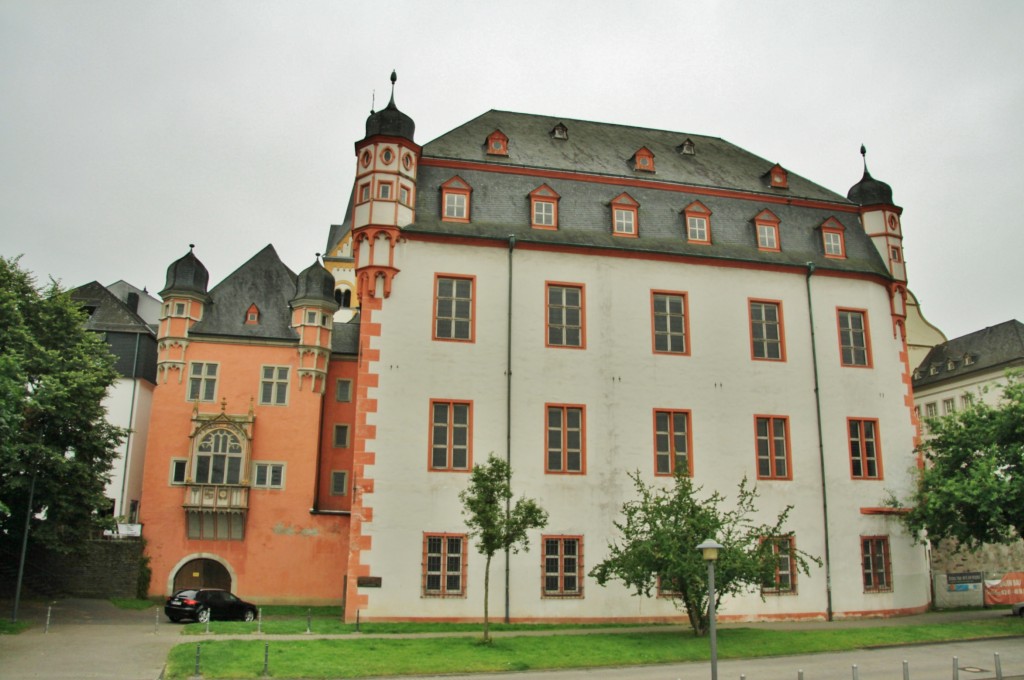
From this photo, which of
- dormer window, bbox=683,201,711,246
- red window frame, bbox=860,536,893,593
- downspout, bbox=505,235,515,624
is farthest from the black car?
red window frame, bbox=860,536,893,593

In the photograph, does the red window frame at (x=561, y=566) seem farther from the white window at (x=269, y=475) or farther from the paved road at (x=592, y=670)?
the white window at (x=269, y=475)

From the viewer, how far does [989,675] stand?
2005 cm

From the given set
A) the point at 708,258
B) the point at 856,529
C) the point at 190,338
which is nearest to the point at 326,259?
the point at 190,338

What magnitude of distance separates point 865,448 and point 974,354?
2680cm

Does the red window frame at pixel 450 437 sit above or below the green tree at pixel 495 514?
above

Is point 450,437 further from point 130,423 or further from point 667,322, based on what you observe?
point 130,423

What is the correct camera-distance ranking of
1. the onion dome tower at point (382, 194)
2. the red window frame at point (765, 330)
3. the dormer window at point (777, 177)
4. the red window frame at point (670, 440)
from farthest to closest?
1. the dormer window at point (777, 177)
2. the red window frame at point (765, 330)
3. the red window frame at point (670, 440)
4. the onion dome tower at point (382, 194)

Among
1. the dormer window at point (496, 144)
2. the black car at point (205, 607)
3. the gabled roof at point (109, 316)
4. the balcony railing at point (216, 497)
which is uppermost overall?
the dormer window at point (496, 144)

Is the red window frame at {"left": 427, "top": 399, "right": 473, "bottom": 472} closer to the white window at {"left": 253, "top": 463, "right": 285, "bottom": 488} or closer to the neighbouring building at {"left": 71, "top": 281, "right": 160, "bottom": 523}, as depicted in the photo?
the white window at {"left": 253, "top": 463, "right": 285, "bottom": 488}

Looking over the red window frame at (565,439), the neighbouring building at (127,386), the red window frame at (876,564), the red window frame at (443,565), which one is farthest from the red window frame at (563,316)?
the neighbouring building at (127,386)

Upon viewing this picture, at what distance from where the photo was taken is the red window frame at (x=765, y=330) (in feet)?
102

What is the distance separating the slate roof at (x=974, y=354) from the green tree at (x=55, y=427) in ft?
155

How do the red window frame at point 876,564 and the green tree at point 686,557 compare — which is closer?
the green tree at point 686,557

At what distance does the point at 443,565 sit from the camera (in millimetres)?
26906
